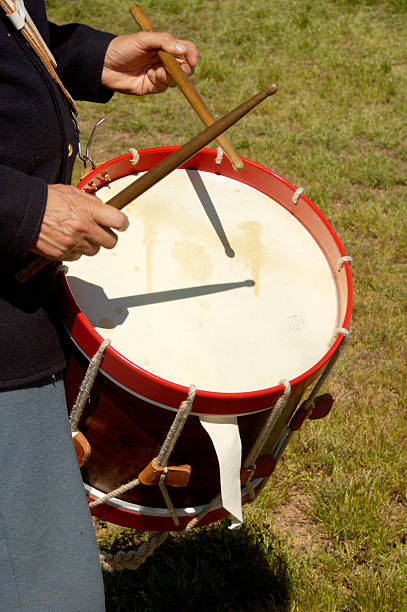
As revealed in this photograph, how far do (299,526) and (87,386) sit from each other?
1.21 meters

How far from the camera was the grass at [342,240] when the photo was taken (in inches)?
79.4

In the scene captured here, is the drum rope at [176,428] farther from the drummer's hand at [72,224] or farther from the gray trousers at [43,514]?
the drummer's hand at [72,224]

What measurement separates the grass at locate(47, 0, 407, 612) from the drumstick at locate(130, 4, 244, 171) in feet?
4.17

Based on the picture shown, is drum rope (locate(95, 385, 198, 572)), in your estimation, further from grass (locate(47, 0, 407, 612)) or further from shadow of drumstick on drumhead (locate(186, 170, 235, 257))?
shadow of drumstick on drumhead (locate(186, 170, 235, 257))

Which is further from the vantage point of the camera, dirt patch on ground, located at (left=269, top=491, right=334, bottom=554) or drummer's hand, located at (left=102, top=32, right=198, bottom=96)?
dirt patch on ground, located at (left=269, top=491, right=334, bottom=554)

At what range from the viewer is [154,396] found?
1224 mm

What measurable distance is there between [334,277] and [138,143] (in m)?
2.62

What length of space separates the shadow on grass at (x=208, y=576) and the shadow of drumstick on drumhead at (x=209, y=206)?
3.32ft

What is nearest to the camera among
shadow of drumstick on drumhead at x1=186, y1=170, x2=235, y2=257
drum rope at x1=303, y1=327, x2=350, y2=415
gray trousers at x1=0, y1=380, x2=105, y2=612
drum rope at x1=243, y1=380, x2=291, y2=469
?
gray trousers at x1=0, y1=380, x2=105, y2=612

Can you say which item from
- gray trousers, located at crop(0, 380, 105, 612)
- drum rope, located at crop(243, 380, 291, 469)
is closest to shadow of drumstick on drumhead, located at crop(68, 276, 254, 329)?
gray trousers, located at crop(0, 380, 105, 612)

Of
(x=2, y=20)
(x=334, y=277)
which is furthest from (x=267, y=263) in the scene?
(x=2, y=20)

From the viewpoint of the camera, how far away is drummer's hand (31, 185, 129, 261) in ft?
3.64

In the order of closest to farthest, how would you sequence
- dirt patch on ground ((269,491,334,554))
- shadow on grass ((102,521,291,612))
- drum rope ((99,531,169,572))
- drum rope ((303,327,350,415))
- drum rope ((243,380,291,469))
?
1. drum rope ((243,380,291,469))
2. drum rope ((303,327,350,415))
3. drum rope ((99,531,169,572))
4. shadow on grass ((102,521,291,612))
5. dirt patch on ground ((269,491,334,554))

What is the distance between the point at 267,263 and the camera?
1555 mm
